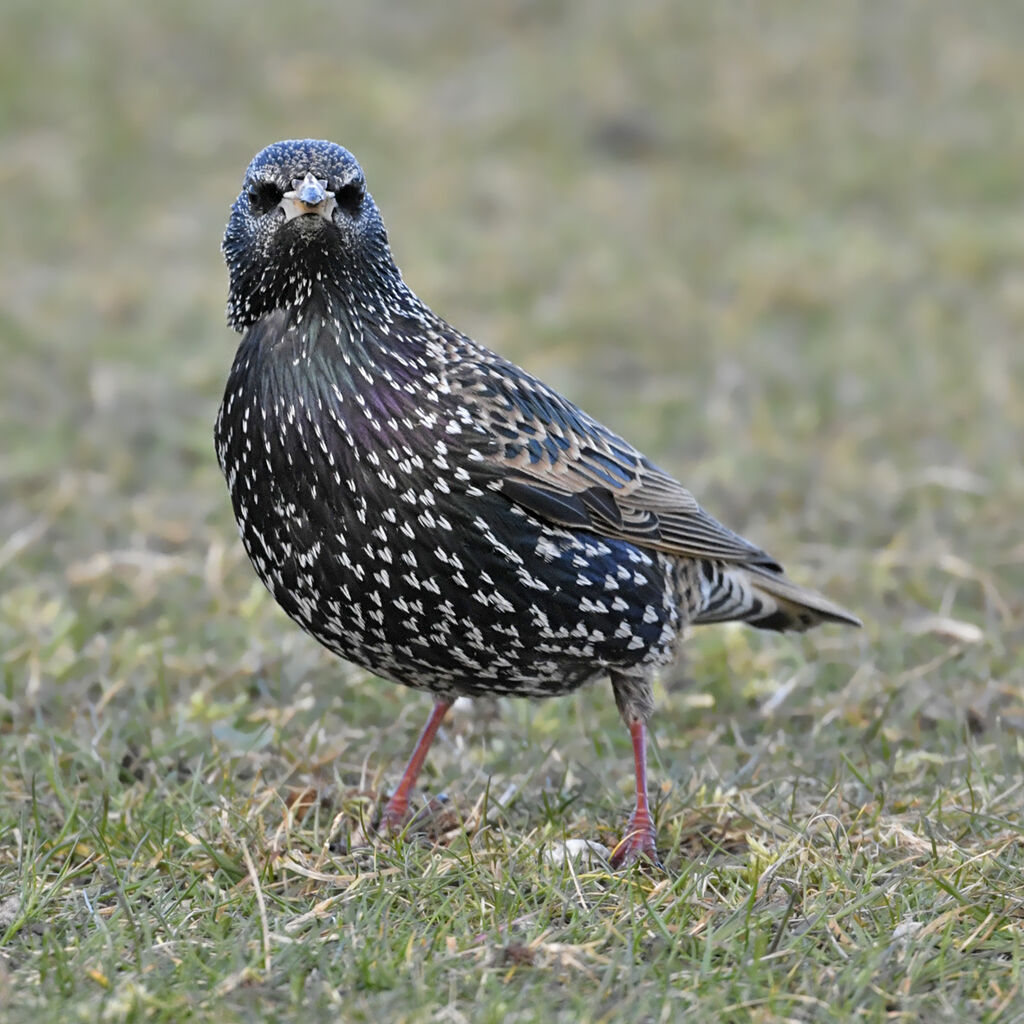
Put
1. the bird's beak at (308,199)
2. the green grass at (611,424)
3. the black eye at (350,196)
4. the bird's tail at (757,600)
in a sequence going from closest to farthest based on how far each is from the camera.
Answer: the green grass at (611,424) < the bird's beak at (308,199) < the black eye at (350,196) < the bird's tail at (757,600)

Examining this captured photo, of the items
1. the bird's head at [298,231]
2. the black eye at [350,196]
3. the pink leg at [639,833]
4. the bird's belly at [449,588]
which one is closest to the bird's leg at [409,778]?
the bird's belly at [449,588]

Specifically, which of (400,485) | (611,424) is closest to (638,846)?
(400,485)

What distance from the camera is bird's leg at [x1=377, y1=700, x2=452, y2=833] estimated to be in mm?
4418

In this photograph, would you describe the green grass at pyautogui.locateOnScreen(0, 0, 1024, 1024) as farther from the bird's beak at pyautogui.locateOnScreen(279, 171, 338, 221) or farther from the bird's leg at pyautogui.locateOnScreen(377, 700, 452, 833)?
the bird's beak at pyautogui.locateOnScreen(279, 171, 338, 221)

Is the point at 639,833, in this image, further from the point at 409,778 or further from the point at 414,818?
the point at 409,778

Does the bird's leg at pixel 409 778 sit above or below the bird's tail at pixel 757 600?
below

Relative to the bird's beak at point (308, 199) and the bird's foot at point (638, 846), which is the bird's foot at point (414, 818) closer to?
the bird's foot at point (638, 846)

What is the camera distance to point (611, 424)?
7.92 m

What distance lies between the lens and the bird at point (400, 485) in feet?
13.4

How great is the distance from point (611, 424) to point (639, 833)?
391cm

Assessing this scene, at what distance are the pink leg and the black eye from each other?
1632 millimetres

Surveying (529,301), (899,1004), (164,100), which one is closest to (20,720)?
(899,1004)

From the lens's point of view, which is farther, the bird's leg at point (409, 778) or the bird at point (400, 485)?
the bird's leg at point (409, 778)

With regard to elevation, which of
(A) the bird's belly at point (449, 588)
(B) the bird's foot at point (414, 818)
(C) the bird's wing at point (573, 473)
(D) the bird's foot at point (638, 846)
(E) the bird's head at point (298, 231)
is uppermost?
(E) the bird's head at point (298, 231)
